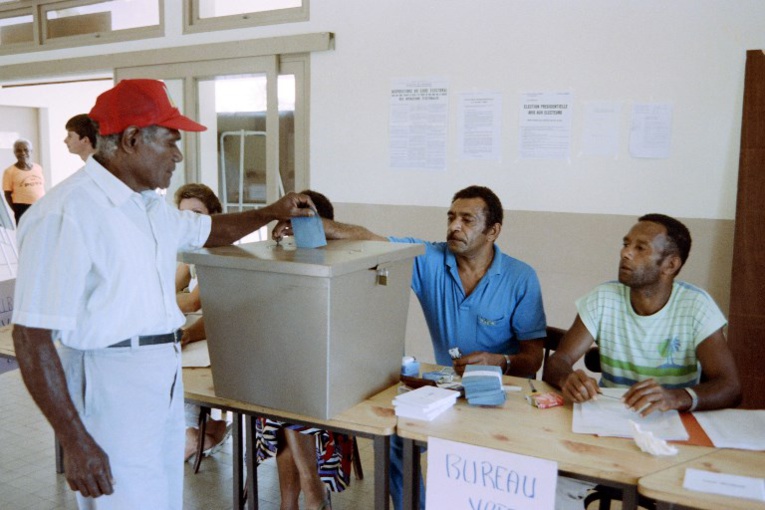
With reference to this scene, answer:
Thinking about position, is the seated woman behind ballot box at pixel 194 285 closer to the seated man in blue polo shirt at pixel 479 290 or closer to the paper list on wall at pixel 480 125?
the seated man in blue polo shirt at pixel 479 290

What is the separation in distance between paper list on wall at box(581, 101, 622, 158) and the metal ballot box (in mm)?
1922

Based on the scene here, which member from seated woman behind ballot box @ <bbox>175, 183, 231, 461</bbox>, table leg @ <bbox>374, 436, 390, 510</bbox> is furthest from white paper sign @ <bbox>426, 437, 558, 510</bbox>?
seated woman behind ballot box @ <bbox>175, 183, 231, 461</bbox>

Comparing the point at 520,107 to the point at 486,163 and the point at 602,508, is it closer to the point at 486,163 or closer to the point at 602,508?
the point at 486,163

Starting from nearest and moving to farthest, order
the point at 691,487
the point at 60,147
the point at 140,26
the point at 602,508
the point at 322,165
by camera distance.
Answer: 1. the point at 691,487
2. the point at 602,508
3. the point at 322,165
4. the point at 140,26
5. the point at 60,147

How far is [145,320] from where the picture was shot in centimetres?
145

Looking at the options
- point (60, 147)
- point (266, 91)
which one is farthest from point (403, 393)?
point (60, 147)

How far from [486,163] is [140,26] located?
2.72 metres

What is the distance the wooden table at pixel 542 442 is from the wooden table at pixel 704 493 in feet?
0.08

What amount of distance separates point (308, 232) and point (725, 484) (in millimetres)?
1186

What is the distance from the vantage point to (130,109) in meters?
1.43

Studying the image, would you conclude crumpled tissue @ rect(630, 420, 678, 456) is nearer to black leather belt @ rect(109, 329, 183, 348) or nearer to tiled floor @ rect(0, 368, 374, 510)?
black leather belt @ rect(109, 329, 183, 348)

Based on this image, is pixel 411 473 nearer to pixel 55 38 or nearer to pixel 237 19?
pixel 237 19

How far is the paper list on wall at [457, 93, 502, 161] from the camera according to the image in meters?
3.53

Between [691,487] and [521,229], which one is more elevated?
[521,229]
